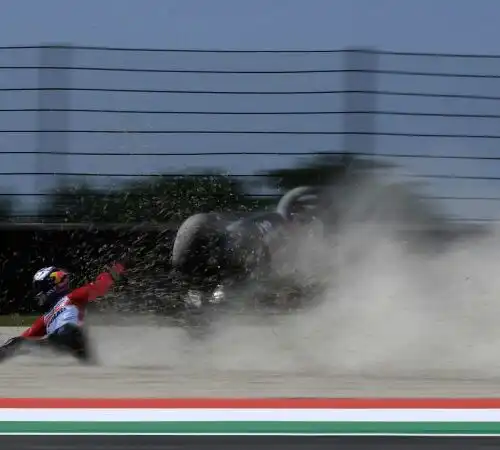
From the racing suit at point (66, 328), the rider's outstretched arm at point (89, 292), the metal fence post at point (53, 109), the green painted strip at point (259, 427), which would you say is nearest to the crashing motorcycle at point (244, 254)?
the metal fence post at point (53, 109)

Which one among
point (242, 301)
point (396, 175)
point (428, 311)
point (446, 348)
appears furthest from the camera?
point (396, 175)

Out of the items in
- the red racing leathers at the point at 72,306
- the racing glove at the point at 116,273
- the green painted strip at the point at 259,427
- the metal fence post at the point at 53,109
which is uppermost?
the metal fence post at the point at 53,109

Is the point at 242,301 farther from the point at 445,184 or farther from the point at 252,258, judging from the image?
the point at 445,184

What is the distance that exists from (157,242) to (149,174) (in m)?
0.51

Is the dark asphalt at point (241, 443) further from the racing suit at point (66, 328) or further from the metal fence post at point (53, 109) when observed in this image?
the metal fence post at point (53, 109)

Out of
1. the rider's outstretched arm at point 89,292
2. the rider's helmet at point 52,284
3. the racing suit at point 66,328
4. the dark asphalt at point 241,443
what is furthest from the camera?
the rider's helmet at point 52,284

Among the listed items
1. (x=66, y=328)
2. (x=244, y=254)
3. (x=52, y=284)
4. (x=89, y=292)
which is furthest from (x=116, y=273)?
(x=66, y=328)

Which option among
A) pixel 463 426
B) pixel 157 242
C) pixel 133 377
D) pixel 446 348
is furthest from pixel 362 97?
pixel 463 426

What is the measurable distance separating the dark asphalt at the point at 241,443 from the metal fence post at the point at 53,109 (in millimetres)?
4535

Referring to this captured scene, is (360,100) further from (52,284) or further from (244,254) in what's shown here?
(52,284)

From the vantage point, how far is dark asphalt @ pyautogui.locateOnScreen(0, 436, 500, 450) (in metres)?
3.12

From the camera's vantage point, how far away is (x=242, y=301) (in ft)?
22.6

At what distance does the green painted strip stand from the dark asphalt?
88mm

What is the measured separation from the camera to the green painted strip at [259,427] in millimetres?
3332
